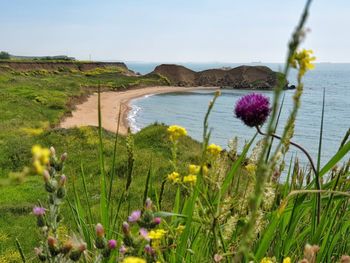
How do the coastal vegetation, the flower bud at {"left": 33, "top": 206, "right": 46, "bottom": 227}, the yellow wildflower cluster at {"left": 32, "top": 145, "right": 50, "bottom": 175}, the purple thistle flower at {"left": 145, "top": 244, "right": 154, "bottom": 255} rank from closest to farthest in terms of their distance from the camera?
1. the yellow wildflower cluster at {"left": 32, "top": 145, "right": 50, "bottom": 175}
2. the coastal vegetation
3. the purple thistle flower at {"left": 145, "top": 244, "right": 154, "bottom": 255}
4. the flower bud at {"left": 33, "top": 206, "right": 46, "bottom": 227}

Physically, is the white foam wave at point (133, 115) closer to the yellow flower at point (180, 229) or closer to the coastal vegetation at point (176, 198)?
the coastal vegetation at point (176, 198)

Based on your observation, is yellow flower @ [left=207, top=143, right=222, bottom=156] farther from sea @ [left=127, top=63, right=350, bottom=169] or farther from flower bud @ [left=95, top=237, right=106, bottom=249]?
sea @ [left=127, top=63, right=350, bottom=169]

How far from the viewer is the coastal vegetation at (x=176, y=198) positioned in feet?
3.79

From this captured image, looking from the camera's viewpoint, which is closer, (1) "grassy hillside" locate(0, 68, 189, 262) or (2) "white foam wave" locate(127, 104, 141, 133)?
(1) "grassy hillside" locate(0, 68, 189, 262)

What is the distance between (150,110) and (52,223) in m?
55.3

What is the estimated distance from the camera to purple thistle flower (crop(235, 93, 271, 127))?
1.57 meters

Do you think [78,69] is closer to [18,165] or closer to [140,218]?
[18,165]

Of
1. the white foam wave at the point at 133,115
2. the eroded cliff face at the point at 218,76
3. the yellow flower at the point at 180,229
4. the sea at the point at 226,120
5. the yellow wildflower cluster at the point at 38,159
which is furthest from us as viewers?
the eroded cliff face at the point at 218,76

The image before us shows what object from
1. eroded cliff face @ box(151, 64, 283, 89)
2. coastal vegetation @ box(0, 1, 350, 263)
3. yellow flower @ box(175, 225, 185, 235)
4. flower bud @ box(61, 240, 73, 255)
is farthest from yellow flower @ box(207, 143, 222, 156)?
eroded cliff face @ box(151, 64, 283, 89)

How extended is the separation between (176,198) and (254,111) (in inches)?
35.0

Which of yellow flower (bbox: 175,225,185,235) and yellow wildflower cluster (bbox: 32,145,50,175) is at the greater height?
yellow wildflower cluster (bbox: 32,145,50,175)

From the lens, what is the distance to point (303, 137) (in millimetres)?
39031

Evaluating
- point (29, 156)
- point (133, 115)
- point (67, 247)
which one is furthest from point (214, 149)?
point (133, 115)

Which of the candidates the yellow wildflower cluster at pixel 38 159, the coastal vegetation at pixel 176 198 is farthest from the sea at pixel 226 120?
the yellow wildflower cluster at pixel 38 159
